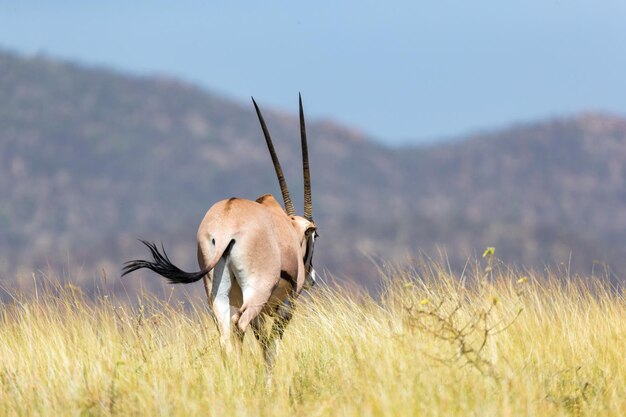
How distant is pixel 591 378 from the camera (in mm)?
7168

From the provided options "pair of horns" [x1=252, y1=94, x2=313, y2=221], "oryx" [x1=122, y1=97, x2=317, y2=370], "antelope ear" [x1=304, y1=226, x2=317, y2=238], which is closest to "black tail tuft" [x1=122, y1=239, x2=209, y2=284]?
"oryx" [x1=122, y1=97, x2=317, y2=370]

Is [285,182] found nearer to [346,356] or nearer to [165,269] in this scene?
[165,269]

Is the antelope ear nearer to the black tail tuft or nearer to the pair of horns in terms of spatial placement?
the pair of horns

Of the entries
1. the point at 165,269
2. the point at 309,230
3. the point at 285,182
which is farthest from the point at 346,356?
the point at 285,182

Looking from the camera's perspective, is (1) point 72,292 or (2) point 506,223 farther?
(2) point 506,223

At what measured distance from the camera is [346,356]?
7.52 metres

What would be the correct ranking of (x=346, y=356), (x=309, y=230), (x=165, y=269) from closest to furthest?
(x=346, y=356)
(x=165, y=269)
(x=309, y=230)

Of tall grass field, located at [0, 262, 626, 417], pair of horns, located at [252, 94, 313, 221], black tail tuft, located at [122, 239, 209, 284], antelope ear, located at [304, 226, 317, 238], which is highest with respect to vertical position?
pair of horns, located at [252, 94, 313, 221]

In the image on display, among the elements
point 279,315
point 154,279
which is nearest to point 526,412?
point 279,315

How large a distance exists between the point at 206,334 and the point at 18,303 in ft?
6.59

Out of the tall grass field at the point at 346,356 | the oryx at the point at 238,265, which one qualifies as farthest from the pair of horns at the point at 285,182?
the oryx at the point at 238,265

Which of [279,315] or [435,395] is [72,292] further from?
[435,395]

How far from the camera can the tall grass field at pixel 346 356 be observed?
20.3 ft

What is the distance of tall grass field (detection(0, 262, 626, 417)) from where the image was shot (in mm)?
6180
